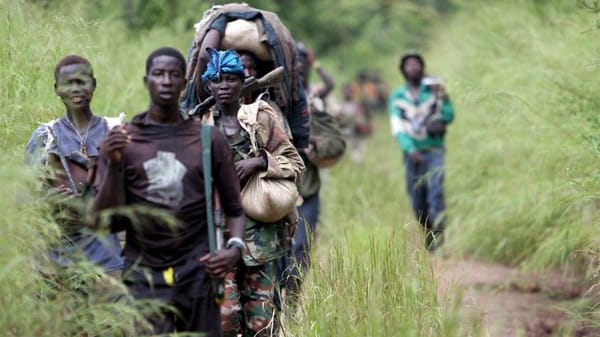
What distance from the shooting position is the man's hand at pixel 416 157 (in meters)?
12.0

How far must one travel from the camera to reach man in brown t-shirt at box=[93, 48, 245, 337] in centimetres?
507

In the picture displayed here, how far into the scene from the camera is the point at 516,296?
9711mm

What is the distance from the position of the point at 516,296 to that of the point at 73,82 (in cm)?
491

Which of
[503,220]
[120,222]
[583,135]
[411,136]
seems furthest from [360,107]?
[120,222]

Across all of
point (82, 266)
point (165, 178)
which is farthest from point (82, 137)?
point (165, 178)

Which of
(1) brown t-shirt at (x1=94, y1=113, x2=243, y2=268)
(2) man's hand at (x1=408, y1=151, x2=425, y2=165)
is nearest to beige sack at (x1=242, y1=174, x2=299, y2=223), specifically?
(1) brown t-shirt at (x1=94, y1=113, x2=243, y2=268)

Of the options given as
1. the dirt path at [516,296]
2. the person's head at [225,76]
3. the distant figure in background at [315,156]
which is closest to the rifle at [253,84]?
the person's head at [225,76]

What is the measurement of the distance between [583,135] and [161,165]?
3914mm

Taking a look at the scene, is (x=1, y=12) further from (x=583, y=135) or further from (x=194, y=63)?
(x=583, y=135)

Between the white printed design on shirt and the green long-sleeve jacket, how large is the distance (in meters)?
7.16

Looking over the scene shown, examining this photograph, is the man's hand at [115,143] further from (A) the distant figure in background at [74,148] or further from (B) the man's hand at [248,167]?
(B) the man's hand at [248,167]

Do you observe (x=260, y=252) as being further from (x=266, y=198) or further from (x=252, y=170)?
(x=252, y=170)

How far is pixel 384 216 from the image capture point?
1173 cm

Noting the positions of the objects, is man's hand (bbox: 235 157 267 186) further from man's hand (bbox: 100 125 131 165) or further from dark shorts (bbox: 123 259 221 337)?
man's hand (bbox: 100 125 131 165)
